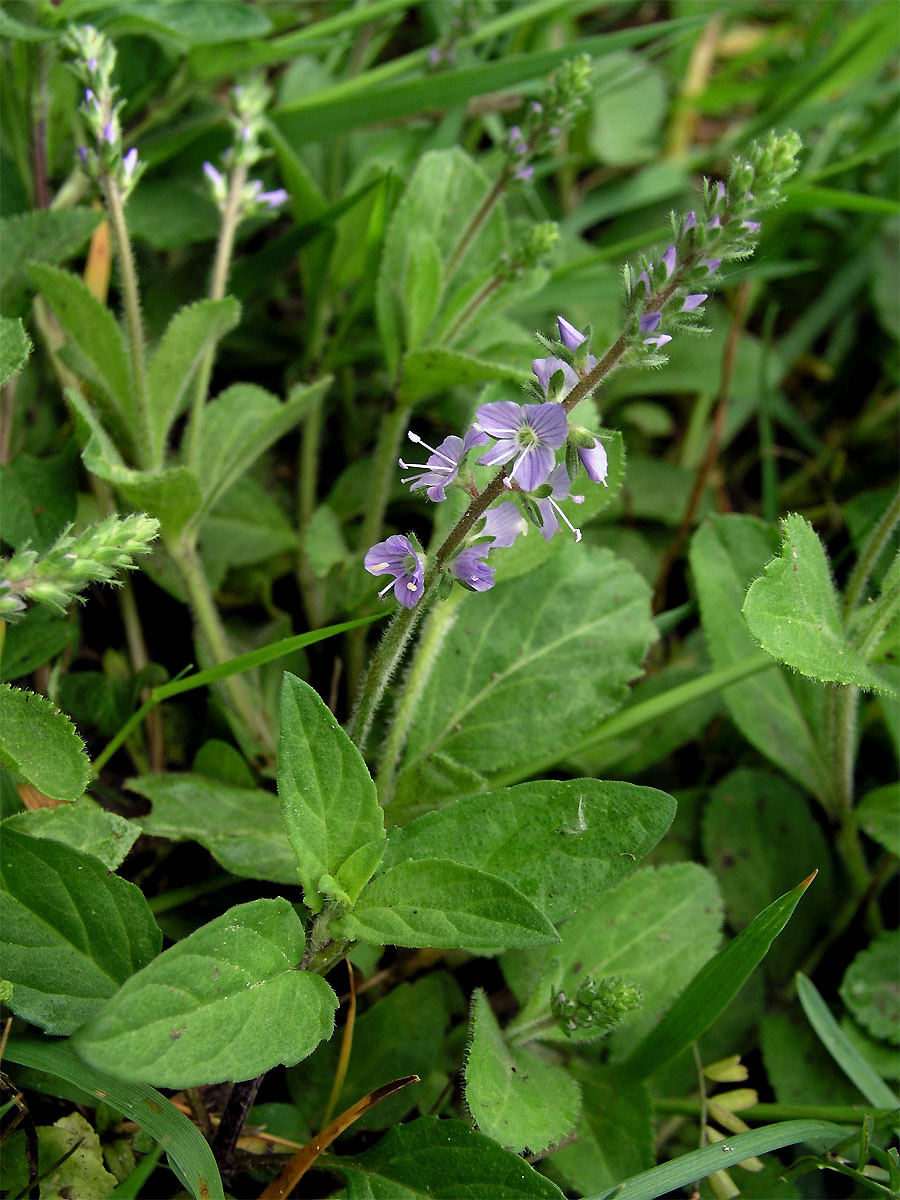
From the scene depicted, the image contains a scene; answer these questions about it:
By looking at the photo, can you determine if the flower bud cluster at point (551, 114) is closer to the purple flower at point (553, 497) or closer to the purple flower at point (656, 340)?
the purple flower at point (656, 340)

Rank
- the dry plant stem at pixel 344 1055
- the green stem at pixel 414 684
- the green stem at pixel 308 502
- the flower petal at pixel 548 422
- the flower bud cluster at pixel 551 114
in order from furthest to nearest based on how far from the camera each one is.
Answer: the green stem at pixel 308 502, the flower bud cluster at pixel 551 114, the green stem at pixel 414 684, the dry plant stem at pixel 344 1055, the flower petal at pixel 548 422

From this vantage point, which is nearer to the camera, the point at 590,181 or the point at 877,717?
the point at 877,717

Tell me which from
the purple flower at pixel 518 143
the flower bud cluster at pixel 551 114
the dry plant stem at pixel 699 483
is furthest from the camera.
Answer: the dry plant stem at pixel 699 483

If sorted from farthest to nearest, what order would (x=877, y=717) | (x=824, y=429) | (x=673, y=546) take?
(x=824, y=429) < (x=673, y=546) < (x=877, y=717)

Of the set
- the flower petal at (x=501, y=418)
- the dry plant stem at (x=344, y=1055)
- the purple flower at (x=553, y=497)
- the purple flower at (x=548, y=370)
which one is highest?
the purple flower at (x=548, y=370)

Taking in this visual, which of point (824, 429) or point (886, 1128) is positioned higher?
point (824, 429)

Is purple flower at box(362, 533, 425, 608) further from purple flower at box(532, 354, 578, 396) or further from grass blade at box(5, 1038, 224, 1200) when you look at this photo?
grass blade at box(5, 1038, 224, 1200)

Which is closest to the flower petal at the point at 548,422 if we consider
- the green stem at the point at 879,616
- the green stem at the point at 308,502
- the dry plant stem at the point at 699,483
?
the green stem at the point at 879,616

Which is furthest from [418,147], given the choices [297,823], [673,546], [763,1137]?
[763,1137]

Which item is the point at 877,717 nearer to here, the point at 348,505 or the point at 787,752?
the point at 787,752
